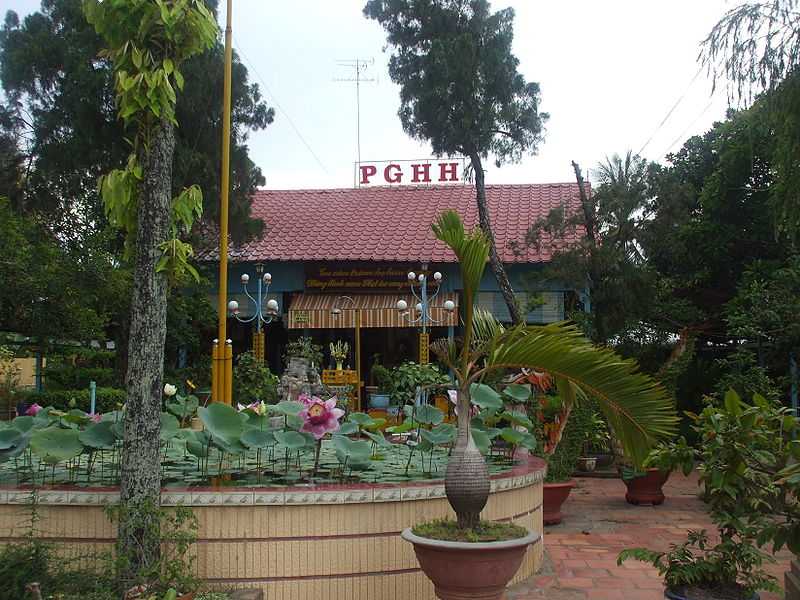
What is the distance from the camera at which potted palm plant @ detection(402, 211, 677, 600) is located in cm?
423

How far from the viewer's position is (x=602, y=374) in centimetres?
466

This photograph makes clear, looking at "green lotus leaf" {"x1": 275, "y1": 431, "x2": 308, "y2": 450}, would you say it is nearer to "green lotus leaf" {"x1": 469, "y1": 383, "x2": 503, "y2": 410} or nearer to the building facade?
"green lotus leaf" {"x1": 469, "y1": 383, "x2": 503, "y2": 410}

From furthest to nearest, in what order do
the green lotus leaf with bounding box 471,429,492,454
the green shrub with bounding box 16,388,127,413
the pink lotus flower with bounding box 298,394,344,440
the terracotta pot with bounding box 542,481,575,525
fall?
the green shrub with bounding box 16,388,127,413, the terracotta pot with bounding box 542,481,575,525, the green lotus leaf with bounding box 471,429,492,454, the pink lotus flower with bounding box 298,394,344,440

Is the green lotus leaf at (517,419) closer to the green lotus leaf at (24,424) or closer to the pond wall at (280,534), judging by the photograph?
the pond wall at (280,534)

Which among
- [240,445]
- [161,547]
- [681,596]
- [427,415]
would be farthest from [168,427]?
[681,596]

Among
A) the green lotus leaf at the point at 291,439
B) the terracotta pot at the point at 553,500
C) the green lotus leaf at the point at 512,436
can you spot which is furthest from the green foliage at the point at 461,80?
the green lotus leaf at the point at 291,439

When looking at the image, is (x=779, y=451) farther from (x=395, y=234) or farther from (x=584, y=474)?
(x=395, y=234)

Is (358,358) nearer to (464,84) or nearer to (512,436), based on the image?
(464,84)

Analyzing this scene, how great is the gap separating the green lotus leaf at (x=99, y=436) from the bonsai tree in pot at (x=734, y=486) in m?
3.31

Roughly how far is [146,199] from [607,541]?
529 cm

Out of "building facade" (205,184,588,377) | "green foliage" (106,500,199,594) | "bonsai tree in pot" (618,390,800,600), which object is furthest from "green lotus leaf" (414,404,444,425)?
"building facade" (205,184,588,377)

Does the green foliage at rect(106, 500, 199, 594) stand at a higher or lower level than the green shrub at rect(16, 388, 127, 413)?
lower

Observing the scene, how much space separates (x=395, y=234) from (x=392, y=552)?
1285 cm

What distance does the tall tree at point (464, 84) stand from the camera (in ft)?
42.4
